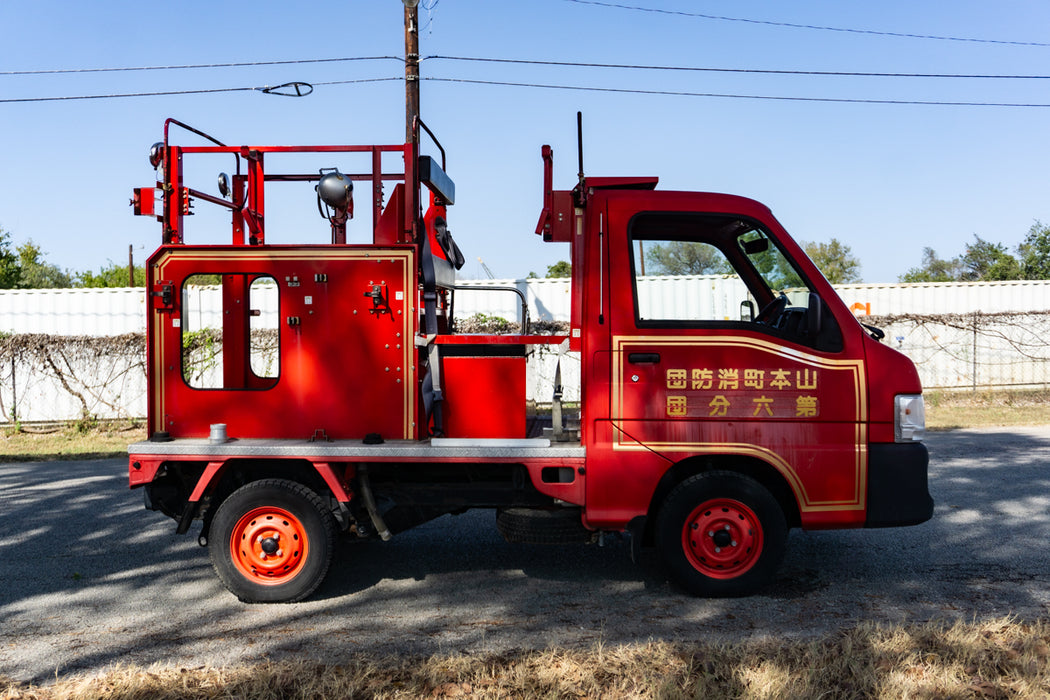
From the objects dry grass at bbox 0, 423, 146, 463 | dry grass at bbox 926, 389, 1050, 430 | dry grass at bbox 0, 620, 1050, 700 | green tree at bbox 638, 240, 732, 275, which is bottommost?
dry grass at bbox 0, 423, 146, 463

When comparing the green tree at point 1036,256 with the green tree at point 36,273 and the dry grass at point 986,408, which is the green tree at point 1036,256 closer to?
the dry grass at point 986,408

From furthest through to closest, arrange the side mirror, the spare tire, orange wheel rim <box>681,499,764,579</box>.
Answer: the spare tire < orange wheel rim <box>681,499,764,579</box> < the side mirror

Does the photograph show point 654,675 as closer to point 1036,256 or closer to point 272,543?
point 272,543

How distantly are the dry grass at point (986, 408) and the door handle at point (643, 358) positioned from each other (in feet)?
36.7

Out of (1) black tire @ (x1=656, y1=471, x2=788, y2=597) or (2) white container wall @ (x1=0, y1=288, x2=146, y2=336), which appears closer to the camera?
(1) black tire @ (x1=656, y1=471, x2=788, y2=597)

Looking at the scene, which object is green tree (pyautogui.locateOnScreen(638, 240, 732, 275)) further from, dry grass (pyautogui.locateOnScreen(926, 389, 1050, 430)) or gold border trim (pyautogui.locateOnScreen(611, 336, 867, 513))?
dry grass (pyautogui.locateOnScreen(926, 389, 1050, 430))

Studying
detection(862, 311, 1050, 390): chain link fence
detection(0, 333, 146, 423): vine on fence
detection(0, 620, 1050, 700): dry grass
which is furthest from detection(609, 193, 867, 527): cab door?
detection(862, 311, 1050, 390): chain link fence

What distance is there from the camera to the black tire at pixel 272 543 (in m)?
5.04

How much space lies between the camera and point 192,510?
514cm

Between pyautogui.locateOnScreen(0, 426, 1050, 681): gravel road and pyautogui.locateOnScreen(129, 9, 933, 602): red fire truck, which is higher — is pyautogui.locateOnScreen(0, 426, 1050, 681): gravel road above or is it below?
below

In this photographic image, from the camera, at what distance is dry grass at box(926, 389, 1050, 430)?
49.0ft

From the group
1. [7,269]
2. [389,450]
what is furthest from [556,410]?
[7,269]

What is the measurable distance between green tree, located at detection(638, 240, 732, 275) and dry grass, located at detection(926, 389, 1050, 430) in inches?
402

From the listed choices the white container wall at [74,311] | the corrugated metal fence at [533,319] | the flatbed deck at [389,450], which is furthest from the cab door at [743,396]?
the white container wall at [74,311]
